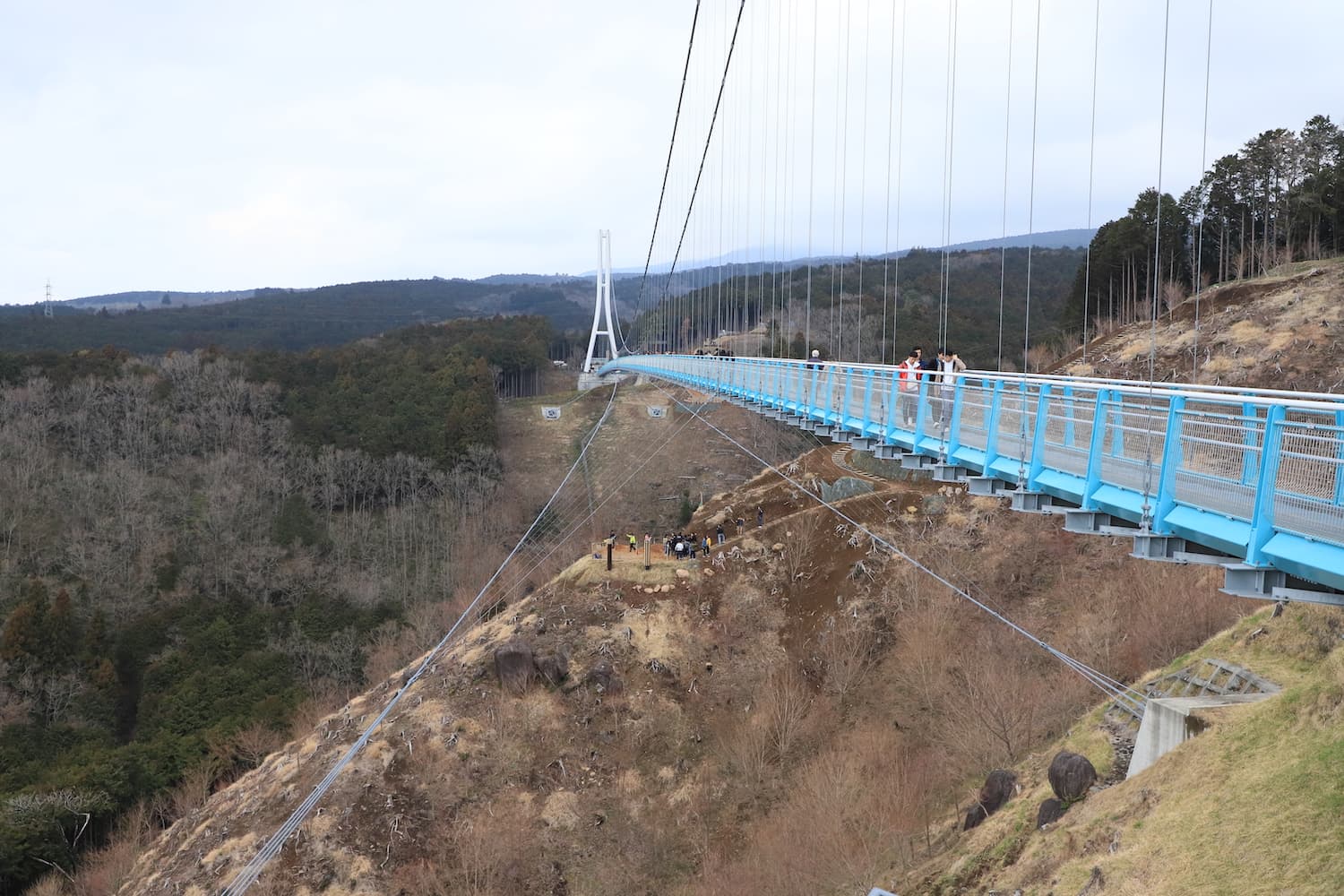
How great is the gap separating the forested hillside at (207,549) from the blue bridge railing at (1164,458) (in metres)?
30.7

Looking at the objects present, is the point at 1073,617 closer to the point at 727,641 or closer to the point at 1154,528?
the point at 727,641

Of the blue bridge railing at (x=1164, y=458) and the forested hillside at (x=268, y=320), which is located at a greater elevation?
the forested hillside at (x=268, y=320)

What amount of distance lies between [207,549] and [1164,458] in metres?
57.1

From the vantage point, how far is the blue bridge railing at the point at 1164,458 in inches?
242

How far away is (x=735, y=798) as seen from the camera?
2594 cm

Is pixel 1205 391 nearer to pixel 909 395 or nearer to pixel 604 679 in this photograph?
pixel 909 395

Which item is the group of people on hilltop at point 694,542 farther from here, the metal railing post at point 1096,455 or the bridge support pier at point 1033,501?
the metal railing post at point 1096,455

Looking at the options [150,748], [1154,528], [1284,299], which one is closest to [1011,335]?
[1284,299]

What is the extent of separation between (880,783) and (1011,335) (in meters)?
38.4

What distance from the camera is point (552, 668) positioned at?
2927 centimetres

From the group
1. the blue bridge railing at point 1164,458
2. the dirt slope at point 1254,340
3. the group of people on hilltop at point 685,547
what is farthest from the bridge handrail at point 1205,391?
the dirt slope at point 1254,340

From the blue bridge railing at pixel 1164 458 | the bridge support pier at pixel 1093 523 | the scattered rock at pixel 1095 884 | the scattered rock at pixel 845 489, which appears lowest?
the scattered rock at pixel 1095 884

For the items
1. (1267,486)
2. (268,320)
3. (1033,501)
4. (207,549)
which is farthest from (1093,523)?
(268,320)

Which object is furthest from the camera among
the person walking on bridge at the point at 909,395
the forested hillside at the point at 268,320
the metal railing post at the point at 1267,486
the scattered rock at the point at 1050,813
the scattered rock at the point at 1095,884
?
the forested hillside at the point at 268,320
